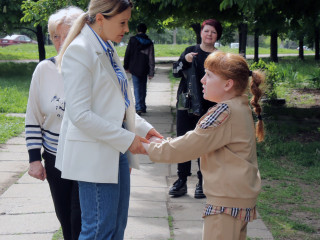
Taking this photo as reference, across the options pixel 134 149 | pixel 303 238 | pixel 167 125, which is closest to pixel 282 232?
pixel 303 238

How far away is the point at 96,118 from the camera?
8.71 feet

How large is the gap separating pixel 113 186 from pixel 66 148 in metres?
0.30

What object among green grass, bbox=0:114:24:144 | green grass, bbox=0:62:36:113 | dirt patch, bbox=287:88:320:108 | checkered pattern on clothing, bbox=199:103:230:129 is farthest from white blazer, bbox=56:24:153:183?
dirt patch, bbox=287:88:320:108

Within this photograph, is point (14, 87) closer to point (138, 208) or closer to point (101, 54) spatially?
point (138, 208)

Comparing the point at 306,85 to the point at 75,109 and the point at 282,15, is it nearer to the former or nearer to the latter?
the point at 282,15

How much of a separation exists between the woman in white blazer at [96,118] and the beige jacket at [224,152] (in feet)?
0.72

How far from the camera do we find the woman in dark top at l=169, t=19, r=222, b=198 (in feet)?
17.3

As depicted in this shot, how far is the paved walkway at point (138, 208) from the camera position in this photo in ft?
14.9

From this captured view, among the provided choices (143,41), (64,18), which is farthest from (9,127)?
(64,18)

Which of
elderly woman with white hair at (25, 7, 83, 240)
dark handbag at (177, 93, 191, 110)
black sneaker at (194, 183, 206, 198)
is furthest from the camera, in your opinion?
black sneaker at (194, 183, 206, 198)

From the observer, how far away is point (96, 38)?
9.15 ft

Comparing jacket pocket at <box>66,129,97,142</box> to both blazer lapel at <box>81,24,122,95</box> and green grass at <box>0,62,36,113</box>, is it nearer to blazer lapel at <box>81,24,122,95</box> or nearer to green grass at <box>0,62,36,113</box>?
blazer lapel at <box>81,24,122,95</box>

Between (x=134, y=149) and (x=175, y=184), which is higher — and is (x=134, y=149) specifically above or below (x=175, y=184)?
above

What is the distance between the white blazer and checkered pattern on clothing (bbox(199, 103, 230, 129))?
367 millimetres
